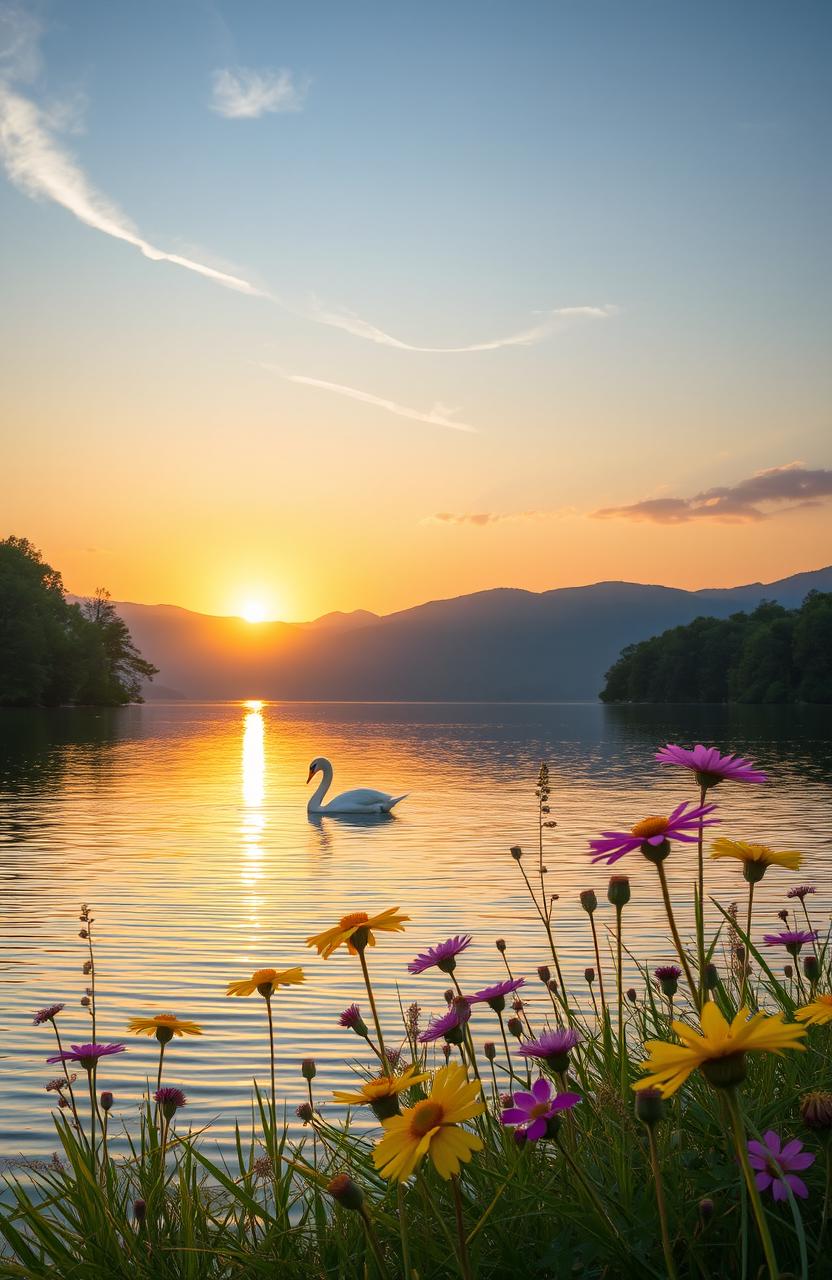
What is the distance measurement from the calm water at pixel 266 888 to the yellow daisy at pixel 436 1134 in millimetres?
4235

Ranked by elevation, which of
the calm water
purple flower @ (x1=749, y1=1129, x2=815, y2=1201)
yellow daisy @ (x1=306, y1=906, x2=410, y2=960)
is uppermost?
yellow daisy @ (x1=306, y1=906, x2=410, y2=960)

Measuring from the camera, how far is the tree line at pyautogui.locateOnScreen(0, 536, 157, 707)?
84875 millimetres

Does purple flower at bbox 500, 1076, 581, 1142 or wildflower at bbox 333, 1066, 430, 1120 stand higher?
wildflower at bbox 333, 1066, 430, 1120

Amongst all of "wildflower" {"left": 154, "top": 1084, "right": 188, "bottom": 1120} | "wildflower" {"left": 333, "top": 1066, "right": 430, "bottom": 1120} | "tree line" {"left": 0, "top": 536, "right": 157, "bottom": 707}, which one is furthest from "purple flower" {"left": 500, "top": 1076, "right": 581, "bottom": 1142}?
"tree line" {"left": 0, "top": 536, "right": 157, "bottom": 707}

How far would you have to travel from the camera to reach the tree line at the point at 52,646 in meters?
84.9

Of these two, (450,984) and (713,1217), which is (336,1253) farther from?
(450,984)

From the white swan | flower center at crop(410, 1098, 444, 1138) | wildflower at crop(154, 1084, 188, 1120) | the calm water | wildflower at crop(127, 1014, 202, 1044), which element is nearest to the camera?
flower center at crop(410, 1098, 444, 1138)

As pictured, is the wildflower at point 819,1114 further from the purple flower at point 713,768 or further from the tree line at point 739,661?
the tree line at point 739,661

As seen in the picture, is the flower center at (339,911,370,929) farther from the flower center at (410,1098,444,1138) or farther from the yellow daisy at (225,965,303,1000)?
the flower center at (410,1098,444,1138)

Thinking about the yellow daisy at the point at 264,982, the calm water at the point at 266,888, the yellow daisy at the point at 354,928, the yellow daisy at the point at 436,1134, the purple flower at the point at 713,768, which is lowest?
the calm water at the point at 266,888

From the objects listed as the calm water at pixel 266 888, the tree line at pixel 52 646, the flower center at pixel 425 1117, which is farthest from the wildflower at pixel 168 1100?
the tree line at pixel 52 646

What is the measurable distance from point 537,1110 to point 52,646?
325 ft

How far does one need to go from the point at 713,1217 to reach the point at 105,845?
57.2ft

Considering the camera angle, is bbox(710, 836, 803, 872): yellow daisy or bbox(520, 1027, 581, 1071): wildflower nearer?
bbox(520, 1027, 581, 1071): wildflower
